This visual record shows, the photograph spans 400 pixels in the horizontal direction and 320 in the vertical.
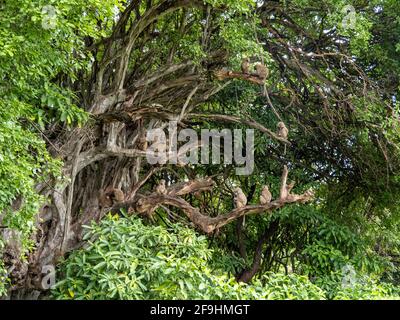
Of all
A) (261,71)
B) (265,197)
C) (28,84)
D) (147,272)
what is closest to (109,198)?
(147,272)

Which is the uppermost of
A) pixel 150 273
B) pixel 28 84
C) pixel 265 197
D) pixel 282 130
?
pixel 282 130

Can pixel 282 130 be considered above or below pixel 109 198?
above

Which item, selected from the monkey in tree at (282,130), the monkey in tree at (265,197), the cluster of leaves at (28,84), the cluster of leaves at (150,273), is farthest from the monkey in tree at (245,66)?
the cluster of leaves at (150,273)

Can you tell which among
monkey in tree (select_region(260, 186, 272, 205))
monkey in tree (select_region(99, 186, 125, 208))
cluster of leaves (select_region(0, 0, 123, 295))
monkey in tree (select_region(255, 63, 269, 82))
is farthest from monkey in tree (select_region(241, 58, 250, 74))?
monkey in tree (select_region(99, 186, 125, 208))

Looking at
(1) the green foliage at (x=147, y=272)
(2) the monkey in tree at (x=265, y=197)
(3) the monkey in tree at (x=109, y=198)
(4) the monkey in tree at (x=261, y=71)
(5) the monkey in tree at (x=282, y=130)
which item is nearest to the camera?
(1) the green foliage at (x=147, y=272)

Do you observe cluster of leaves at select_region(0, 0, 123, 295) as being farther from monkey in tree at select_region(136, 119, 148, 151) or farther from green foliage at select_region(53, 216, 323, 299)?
monkey in tree at select_region(136, 119, 148, 151)

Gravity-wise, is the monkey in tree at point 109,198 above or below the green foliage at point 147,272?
above

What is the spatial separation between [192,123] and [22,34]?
121 inches

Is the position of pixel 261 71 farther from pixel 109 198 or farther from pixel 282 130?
pixel 109 198

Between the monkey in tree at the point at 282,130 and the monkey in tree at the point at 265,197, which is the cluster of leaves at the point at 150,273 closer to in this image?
the monkey in tree at the point at 265,197

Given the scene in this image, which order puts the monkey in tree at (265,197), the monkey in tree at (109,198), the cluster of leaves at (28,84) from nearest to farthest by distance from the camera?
1. the cluster of leaves at (28,84)
2. the monkey in tree at (265,197)
3. the monkey in tree at (109,198)

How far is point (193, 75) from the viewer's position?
4.95 m
